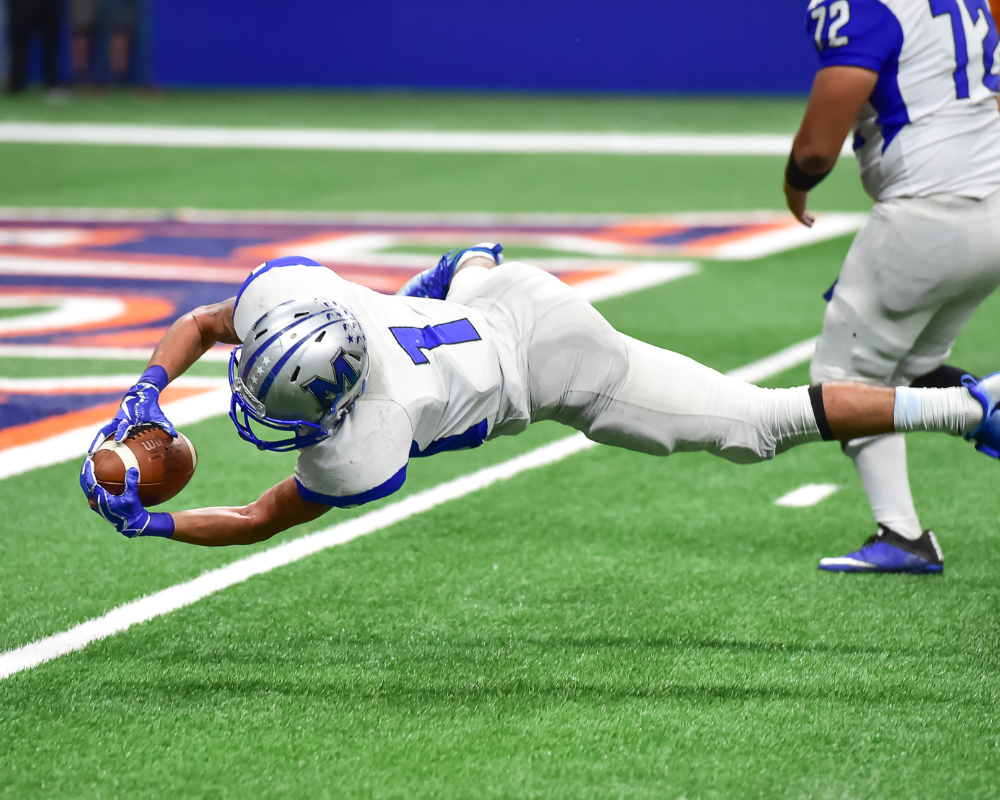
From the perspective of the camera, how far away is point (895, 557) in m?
4.41

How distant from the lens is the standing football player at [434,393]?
335cm

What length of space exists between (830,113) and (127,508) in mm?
2280

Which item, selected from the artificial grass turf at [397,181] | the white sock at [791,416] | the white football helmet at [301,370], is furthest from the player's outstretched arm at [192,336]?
the artificial grass turf at [397,181]

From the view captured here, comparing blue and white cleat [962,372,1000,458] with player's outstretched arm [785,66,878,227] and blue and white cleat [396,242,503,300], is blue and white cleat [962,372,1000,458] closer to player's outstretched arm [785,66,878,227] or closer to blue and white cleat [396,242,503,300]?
player's outstretched arm [785,66,878,227]

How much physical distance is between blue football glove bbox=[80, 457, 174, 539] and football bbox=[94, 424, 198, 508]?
1.2 inches

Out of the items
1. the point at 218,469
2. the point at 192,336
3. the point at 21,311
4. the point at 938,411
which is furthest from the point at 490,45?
the point at 938,411

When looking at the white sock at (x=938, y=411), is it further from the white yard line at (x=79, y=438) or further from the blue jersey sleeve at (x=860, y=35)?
the white yard line at (x=79, y=438)

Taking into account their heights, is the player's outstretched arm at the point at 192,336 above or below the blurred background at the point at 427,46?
above

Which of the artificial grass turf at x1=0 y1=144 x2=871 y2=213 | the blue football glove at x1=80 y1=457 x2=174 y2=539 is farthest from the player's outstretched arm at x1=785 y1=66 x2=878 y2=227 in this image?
the artificial grass turf at x1=0 y1=144 x2=871 y2=213

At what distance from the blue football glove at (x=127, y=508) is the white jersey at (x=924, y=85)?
2.31 m

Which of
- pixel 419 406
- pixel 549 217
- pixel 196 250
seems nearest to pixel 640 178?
pixel 549 217

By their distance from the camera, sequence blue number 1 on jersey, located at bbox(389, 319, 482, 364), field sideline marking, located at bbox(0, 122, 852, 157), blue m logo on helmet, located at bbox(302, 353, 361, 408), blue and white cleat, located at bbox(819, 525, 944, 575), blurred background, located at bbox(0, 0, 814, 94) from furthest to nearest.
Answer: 1. blurred background, located at bbox(0, 0, 814, 94)
2. field sideline marking, located at bbox(0, 122, 852, 157)
3. blue and white cleat, located at bbox(819, 525, 944, 575)
4. blue number 1 on jersey, located at bbox(389, 319, 482, 364)
5. blue m logo on helmet, located at bbox(302, 353, 361, 408)

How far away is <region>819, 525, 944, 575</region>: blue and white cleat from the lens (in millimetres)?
4410

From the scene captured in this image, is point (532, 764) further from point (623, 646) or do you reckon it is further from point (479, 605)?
point (479, 605)
